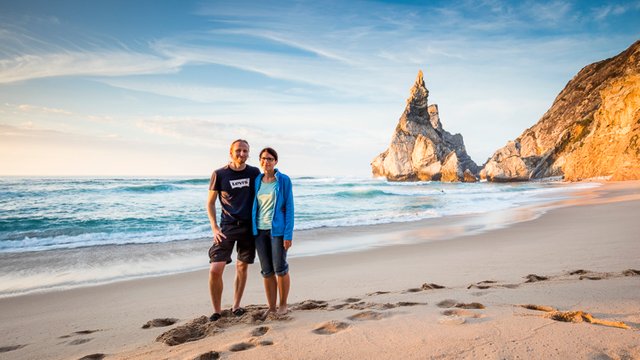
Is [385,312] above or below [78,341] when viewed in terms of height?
above

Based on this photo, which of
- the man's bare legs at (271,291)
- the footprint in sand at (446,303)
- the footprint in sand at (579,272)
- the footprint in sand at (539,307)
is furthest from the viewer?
the footprint in sand at (579,272)

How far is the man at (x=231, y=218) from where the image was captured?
3855 mm

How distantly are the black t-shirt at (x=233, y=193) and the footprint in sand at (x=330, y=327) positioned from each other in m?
1.44

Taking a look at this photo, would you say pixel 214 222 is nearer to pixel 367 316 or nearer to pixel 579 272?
pixel 367 316

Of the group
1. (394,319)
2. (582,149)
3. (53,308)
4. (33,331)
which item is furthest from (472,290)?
(582,149)

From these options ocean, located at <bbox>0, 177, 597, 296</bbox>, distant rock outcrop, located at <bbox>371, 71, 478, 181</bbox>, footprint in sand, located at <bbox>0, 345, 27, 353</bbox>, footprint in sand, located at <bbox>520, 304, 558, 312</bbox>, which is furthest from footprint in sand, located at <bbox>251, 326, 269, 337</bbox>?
distant rock outcrop, located at <bbox>371, 71, 478, 181</bbox>

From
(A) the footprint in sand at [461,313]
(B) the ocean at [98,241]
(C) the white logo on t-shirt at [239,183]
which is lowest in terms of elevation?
(B) the ocean at [98,241]

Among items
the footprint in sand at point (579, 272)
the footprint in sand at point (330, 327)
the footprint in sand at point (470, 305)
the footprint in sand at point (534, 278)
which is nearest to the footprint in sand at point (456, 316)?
the footprint in sand at point (470, 305)

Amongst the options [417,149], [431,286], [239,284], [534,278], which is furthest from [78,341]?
[417,149]

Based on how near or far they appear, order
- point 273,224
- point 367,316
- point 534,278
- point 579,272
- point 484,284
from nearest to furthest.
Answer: point 367,316 < point 273,224 < point 484,284 < point 534,278 < point 579,272

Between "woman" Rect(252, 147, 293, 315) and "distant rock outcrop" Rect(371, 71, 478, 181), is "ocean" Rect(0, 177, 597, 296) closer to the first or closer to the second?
"woman" Rect(252, 147, 293, 315)

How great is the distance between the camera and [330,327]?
121 inches

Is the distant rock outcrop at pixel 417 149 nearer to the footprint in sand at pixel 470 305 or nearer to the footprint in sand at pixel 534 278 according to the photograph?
the footprint in sand at pixel 534 278

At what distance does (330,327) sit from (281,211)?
4.16 feet
